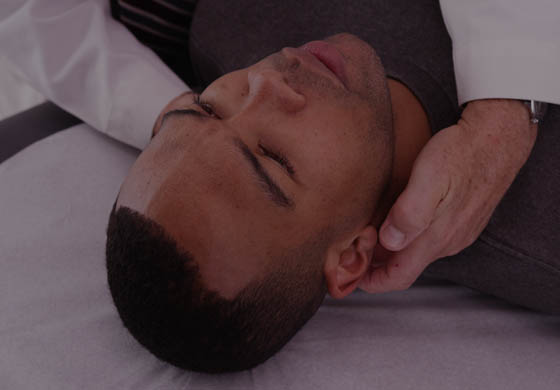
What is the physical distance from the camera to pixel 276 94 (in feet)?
2.41

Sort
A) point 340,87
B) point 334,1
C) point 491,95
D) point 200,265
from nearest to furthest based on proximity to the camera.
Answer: point 200,265 → point 340,87 → point 491,95 → point 334,1

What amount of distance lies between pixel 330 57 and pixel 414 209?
292 mm

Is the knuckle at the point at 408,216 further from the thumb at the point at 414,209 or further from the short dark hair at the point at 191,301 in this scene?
the short dark hair at the point at 191,301

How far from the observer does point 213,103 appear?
784 mm

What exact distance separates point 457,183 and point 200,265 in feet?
1.50

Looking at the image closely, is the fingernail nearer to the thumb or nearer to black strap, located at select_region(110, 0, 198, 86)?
the thumb

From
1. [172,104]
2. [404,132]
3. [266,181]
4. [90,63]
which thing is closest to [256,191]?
[266,181]

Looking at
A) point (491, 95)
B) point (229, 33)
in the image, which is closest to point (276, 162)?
point (491, 95)

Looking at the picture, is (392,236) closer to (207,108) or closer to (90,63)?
(207,108)

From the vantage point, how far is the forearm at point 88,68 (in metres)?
1.15

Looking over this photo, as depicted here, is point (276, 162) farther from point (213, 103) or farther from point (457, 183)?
point (457, 183)

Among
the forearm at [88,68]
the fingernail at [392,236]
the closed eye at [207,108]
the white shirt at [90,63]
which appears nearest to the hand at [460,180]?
the fingernail at [392,236]

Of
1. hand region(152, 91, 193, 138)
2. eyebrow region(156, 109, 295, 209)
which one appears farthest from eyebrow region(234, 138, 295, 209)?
hand region(152, 91, 193, 138)

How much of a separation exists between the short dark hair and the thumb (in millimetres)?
135
